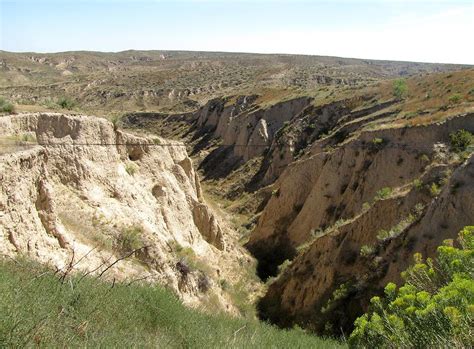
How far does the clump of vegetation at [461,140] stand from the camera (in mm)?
20169

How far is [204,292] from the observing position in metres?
14.8

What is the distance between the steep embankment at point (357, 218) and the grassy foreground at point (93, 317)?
6.87m

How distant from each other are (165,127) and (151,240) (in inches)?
2342

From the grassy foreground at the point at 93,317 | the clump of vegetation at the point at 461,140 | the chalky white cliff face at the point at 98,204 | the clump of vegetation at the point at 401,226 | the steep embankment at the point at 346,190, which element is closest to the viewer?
the grassy foreground at the point at 93,317

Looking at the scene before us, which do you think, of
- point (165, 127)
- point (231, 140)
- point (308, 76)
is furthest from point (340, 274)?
point (308, 76)

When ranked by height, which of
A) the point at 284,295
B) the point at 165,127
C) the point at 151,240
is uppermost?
the point at 151,240

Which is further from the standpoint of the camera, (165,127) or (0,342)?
(165,127)

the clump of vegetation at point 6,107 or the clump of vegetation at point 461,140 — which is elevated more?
the clump of vegetation at point 6,107

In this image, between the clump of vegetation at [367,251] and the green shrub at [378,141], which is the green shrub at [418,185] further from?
the green shrub at [378,141]

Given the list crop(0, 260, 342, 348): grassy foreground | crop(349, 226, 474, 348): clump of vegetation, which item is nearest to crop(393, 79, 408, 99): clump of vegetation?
crop(349, 226, 474, 348): clump of vegetation

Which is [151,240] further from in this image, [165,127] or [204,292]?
[165,127]

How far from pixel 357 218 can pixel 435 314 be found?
1245cm

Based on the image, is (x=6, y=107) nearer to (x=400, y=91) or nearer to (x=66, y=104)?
(x=66, y=104)

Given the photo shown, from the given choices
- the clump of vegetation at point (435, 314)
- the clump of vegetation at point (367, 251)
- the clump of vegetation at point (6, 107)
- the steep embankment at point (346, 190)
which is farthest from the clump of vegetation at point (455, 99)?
the clump of vegetation at point (6, 107)
